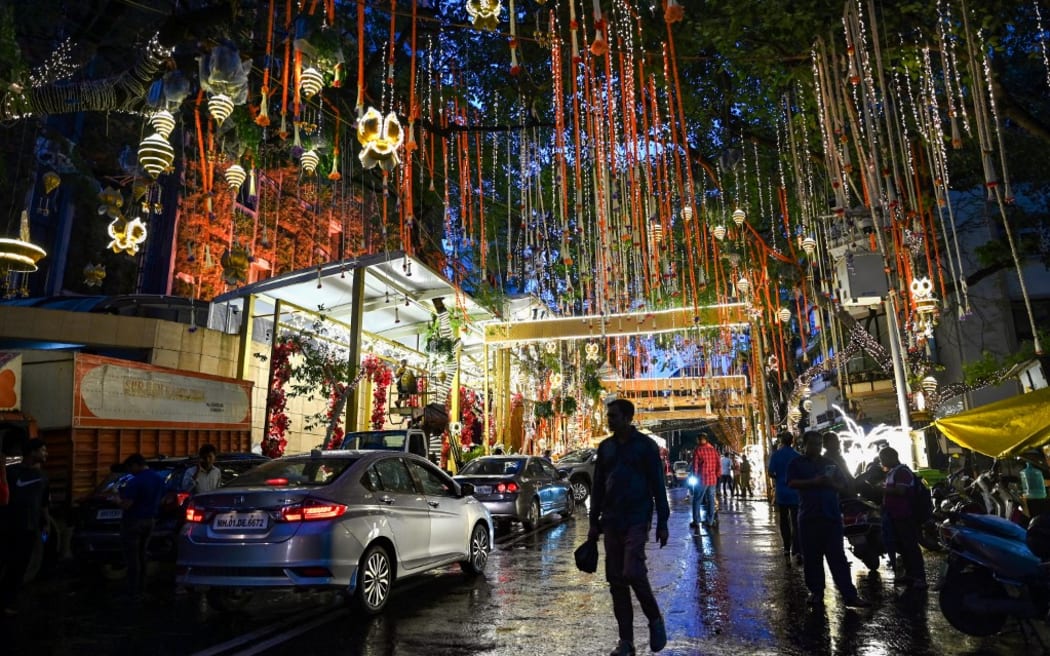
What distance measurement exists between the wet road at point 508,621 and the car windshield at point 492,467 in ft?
19.2

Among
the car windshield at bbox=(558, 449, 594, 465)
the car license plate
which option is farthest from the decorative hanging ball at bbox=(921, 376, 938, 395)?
the car license plate

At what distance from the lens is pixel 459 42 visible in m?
19.5

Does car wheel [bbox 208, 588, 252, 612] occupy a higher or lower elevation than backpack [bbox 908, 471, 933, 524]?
lower

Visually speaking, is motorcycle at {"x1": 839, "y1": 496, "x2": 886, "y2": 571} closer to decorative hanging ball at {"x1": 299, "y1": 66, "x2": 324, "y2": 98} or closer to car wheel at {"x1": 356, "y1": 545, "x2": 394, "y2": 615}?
car wheel at {"x1": 356, "y1": 545, "x2": 394, "y2": 615}

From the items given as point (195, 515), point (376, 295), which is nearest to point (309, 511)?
point (195, 515)

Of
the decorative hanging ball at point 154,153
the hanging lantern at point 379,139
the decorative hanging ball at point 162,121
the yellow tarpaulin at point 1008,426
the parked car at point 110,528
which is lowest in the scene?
the parked car at point 110,528

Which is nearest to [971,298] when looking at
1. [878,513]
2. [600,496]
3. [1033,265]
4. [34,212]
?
[1033,265]

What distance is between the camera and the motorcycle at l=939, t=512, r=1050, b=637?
510 cm

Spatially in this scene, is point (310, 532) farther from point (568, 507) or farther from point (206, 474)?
point (568, 507)

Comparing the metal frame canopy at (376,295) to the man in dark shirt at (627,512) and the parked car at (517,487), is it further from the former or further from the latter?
the man in dark shirt at (627,512)

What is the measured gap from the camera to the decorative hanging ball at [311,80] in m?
8.55

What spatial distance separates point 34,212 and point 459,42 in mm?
13399

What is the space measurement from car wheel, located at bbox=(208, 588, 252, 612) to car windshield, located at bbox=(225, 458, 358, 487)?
3.22ft

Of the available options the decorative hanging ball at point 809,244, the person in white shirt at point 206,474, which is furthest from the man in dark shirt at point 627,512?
the decorative hanging ball at point 809,244
